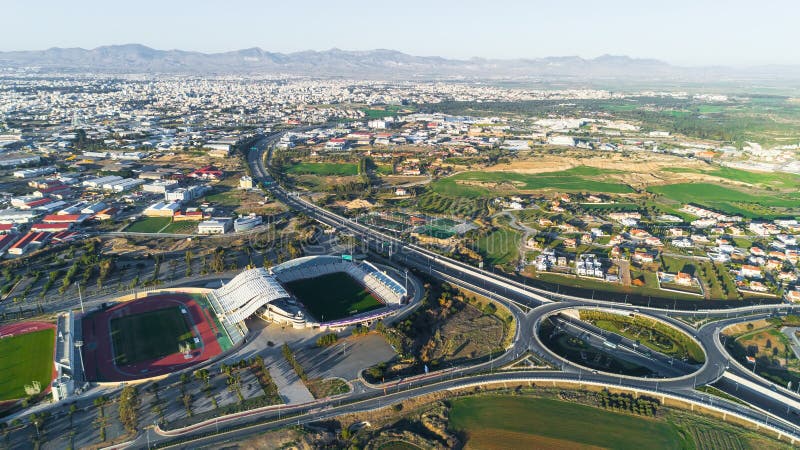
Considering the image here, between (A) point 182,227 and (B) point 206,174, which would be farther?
(B) point 206,174

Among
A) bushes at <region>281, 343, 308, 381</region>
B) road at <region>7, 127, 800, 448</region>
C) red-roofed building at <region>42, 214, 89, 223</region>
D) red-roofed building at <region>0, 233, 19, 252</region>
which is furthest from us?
red-roofed building at <region>42, 214, 89, 223</region>

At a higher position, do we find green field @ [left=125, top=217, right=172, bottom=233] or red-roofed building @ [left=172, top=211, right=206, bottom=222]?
red-roofed building @ [left=172, top=211, right=206, bottom=222]

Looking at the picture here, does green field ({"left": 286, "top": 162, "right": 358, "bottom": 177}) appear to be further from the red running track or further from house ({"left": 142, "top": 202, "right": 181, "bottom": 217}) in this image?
the red running track

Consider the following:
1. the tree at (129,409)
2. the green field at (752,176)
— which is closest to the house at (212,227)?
the tree at (129,409)

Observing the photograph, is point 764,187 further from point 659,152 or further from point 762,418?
point 762,418

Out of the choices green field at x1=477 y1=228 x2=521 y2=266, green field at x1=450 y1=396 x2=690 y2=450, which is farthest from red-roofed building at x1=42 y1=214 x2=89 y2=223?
green field at x1=450 y1=396 x2=690 y2=450

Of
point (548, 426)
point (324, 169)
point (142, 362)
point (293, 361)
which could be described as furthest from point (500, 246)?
point (324, 169)

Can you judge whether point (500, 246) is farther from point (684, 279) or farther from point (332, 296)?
point (332, 296)
